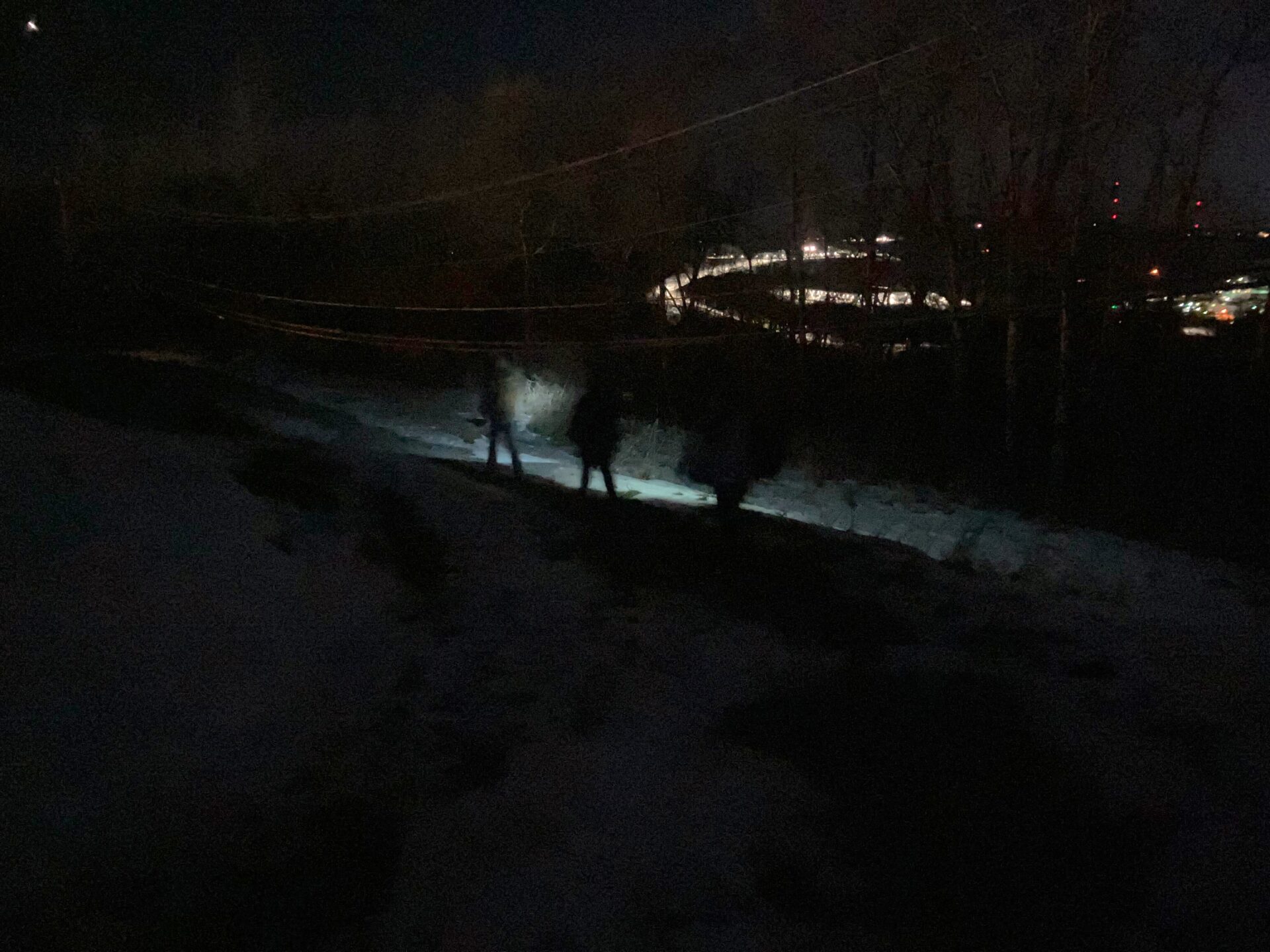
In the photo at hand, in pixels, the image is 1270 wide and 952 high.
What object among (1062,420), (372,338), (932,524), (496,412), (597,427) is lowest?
(932,524)

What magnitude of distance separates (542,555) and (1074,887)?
5457 millimetres

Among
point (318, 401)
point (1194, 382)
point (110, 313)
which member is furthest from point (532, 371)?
point (1194, 382)

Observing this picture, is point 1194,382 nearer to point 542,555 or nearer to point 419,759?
point 542,555

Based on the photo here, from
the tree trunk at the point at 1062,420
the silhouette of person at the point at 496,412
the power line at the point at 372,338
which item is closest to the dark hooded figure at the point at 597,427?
the silhouette of person at the point at 496,412

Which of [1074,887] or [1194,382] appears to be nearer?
[1074,887]

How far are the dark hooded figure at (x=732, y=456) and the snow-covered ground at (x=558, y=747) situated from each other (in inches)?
41.5

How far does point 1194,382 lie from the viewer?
65.0 ft

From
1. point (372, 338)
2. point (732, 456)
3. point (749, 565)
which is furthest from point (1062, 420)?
point (372, 338)

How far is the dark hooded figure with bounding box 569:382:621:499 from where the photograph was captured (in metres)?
11.3

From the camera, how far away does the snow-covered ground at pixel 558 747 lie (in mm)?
3629

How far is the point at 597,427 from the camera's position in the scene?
37.2ft

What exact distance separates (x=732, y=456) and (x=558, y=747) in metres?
4.37

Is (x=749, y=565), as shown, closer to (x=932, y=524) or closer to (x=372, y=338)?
(x=932, y=524)

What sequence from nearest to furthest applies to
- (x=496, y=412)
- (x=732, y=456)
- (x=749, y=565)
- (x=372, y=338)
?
(x=749, y=565) < (x=732, y=456) < (x=496, y=412) < (x=372, y=338)
